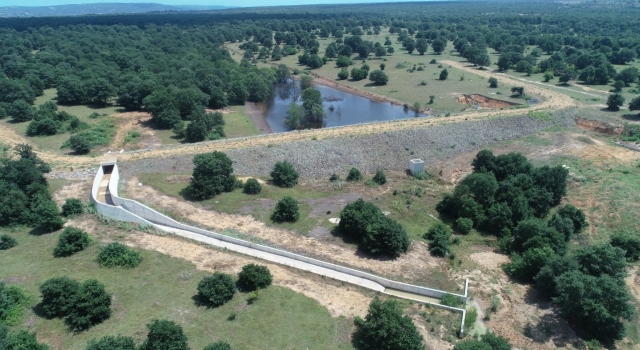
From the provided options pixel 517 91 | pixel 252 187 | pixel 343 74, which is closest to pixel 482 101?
pixel 517 91

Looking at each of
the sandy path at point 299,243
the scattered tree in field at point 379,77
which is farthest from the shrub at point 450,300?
the scattered tree in field at point 379,77

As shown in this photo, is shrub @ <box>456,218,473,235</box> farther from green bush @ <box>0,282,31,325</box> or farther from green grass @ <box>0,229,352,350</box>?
green bush @ <box>0,282,31,325</box>

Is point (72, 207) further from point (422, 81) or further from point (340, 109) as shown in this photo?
point (422, 81)

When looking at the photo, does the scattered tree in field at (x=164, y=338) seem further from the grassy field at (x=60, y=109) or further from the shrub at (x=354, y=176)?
the grassy field at (x=60, y=109)

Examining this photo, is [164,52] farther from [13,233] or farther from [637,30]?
[637,30]

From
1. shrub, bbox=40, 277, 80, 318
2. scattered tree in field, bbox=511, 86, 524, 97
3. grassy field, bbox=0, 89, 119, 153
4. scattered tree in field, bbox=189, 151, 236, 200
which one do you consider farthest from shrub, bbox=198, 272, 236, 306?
scattered tree in field, bbox=511, 86, 524, 97

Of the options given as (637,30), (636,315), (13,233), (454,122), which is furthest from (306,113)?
(637,30)
